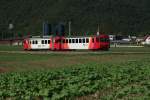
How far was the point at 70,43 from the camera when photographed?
85.0m

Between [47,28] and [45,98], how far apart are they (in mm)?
137431

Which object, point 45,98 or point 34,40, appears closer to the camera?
point 45,98

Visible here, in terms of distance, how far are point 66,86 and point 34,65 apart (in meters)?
24.3

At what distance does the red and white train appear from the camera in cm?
8181

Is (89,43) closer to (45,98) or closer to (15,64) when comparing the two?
(15,64)

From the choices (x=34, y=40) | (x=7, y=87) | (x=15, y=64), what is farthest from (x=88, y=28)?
(x=7, y=87)

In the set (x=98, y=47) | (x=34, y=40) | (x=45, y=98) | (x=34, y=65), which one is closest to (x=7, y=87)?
(x=45, y=98)

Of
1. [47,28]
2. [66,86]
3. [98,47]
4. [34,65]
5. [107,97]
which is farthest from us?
[47,28]

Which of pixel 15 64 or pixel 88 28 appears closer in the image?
pixel 15 64

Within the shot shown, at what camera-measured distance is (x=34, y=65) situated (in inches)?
1759

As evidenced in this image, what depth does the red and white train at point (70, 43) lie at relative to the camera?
81.8 m

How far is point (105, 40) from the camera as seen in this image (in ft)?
273

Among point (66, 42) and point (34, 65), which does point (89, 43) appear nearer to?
point (66, 42)

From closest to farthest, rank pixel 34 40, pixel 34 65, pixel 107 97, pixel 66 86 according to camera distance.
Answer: pixel 107 97 → pixel 66 86 → pixel 34 65 → pixel 34 40
